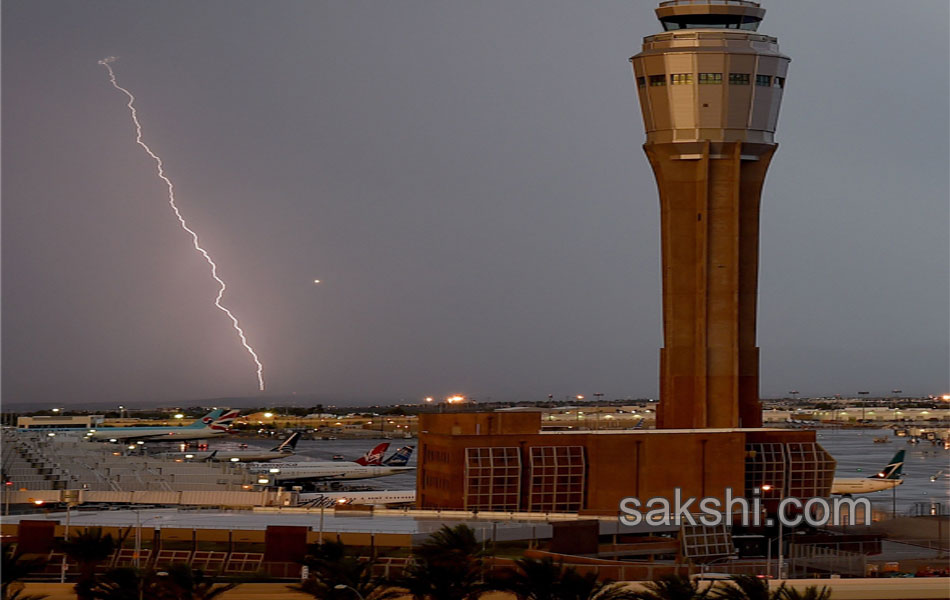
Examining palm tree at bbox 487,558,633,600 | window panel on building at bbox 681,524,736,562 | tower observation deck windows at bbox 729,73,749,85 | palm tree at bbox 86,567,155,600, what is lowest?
A: palm tree at bbox 86,567,155,600

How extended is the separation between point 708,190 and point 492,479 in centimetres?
2611

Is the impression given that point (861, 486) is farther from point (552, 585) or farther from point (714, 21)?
point (552, 585)

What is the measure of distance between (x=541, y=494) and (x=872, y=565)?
27.6 metres

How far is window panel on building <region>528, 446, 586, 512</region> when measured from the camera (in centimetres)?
9250

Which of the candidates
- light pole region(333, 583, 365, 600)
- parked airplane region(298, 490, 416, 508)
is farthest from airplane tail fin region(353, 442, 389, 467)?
light pole region(333, 583, 365, 600)

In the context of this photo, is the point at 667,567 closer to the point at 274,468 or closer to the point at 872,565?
the point at 872,565

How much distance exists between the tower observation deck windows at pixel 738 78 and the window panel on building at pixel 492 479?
30.7m

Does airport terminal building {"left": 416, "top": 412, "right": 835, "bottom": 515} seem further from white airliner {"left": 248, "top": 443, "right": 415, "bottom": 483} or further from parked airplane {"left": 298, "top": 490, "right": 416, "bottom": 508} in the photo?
white airliner {"left": 248, "top": 443, "right": 415, "bottom": 483}

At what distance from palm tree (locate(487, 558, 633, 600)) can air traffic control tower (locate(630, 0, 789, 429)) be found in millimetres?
54066

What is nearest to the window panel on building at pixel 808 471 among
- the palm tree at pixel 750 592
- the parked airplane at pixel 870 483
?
the palm tree at pixel 750 592

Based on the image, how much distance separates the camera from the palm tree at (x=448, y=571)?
160ft

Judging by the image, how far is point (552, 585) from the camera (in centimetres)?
4825

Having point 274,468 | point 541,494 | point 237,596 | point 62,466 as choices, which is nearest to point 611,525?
point 541,494

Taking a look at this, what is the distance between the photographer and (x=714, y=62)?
4003 inches
